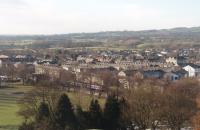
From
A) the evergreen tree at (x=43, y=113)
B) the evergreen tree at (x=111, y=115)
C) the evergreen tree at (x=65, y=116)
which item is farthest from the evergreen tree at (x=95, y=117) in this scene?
the evergreen tree at (x=43, y=113)

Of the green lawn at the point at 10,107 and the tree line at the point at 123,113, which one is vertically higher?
the tree line at the point at 123,113

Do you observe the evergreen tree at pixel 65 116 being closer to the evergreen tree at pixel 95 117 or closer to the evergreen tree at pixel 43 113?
the evergreen tree at pixel 43 113

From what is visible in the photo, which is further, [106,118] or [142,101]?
[142,101]

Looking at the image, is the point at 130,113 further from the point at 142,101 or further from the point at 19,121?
the point at 19,121

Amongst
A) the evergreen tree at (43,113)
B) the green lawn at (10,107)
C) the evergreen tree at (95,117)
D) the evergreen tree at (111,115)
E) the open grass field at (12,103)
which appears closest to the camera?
the evergreen tree at (43,113)

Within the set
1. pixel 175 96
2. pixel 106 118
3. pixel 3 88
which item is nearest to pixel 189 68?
pixel 3 88

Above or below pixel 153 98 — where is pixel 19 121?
below

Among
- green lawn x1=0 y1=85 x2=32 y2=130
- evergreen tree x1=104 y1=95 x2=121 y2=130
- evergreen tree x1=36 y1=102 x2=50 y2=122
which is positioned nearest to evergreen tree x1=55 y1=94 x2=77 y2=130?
evergreen tree x1=36 y1=102 x2=50 y2=122

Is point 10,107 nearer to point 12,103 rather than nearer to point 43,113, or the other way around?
point 12,103

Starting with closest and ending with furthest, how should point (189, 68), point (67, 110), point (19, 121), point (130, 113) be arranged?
point (67, 110)
point (130, 113)
point (19, 121)
point (189, 68)

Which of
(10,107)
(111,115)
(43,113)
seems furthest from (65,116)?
(10,107)
